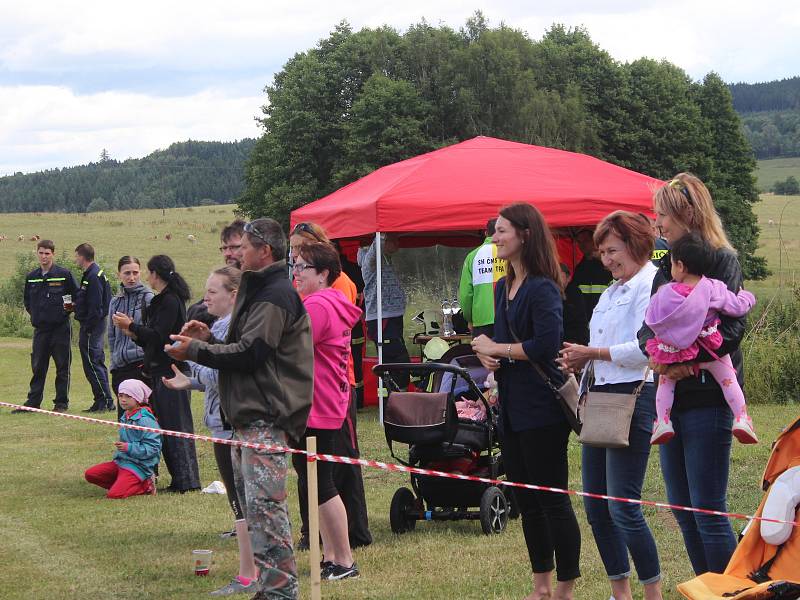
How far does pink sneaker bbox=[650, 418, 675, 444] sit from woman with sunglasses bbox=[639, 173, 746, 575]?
0.09 feet

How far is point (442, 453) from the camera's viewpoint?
677 cm

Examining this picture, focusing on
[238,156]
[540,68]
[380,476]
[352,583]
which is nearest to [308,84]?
[540,68]

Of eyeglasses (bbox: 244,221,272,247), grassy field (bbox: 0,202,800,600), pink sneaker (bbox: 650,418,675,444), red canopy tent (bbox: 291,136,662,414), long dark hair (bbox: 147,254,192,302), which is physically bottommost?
grassy field (bbox: 0,202,800,600)

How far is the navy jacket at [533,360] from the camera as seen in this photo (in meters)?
4.58

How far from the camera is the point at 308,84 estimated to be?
38.5 meters

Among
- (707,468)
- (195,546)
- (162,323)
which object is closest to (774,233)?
(162,323)

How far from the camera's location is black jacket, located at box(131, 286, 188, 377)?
728 centimetres

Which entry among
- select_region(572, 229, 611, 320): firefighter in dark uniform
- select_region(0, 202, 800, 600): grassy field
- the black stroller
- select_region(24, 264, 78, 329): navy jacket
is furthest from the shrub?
select_region(24, 264, 78, 329): navy jacket

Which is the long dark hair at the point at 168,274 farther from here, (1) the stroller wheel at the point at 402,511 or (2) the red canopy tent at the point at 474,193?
(2) the red canopy tent at the point at 474,193

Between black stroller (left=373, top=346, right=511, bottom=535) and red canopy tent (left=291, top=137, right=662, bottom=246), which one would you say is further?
red canopy tent (left=291, top=137, right=662, bottom=246)

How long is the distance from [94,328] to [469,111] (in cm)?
2595

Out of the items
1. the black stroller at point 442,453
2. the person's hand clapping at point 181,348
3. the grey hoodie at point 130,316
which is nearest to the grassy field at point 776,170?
the grey hoodie at point 130,316

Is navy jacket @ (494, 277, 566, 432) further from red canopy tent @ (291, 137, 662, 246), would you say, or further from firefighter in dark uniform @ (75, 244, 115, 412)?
firefighter in dark uniform @ (75, 244, 115, 412)

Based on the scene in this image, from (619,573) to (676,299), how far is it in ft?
4.39
